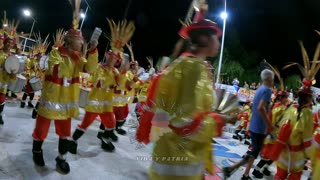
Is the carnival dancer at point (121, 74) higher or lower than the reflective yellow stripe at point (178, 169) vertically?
higher

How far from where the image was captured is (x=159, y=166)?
2447mm

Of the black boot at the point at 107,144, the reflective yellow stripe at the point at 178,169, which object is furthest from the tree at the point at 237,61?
the reflective yellow stripe at the point at 178,169

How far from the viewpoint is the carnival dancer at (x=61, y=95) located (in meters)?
4.71

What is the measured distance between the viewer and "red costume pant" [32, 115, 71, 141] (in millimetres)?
4777

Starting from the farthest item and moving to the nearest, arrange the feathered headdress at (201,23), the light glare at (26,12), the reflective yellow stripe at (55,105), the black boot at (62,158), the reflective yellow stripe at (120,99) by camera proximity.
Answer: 1. the light glare at (26,12)
2. the reflective yellow stripe at (120,99)
3. the black boot at (62,158)
4. the reflective yellow stripe at (55,105)
5. the feathered headdress at (201,23)

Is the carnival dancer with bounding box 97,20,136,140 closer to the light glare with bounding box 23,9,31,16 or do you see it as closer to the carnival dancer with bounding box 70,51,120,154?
the carnival dancer with bounding box 70,51,120,154

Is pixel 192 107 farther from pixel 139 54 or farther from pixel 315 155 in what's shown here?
pixel 139 54

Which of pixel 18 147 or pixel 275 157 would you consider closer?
pixel 275 157

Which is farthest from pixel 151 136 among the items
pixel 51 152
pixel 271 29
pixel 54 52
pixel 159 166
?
pixel 271 29

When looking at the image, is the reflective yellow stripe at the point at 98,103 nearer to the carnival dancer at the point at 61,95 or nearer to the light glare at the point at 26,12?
the carnival dancer at the point at 61,95

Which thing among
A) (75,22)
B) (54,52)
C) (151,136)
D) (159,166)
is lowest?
(159,166)

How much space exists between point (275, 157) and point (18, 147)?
409 cm

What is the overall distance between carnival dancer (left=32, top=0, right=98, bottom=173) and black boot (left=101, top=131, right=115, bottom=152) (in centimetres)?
158

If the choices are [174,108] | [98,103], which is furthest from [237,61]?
[174,108]
